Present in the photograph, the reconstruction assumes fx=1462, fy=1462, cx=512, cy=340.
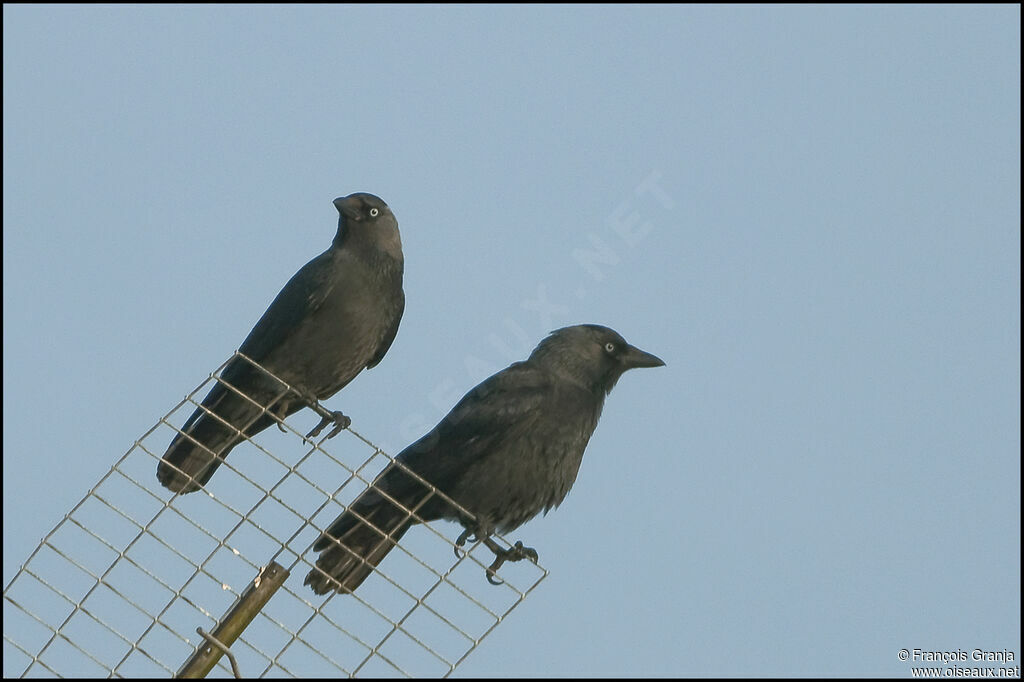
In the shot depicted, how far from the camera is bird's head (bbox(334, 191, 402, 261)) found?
355 inches

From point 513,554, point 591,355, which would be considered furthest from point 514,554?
point 591,355

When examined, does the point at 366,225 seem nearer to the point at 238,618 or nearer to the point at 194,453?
the point at 194,453

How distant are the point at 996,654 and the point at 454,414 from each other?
3.09m

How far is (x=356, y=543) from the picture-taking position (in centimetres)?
715

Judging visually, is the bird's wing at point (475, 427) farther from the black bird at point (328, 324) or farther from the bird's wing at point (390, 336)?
the bird's wing at point (390, 336)

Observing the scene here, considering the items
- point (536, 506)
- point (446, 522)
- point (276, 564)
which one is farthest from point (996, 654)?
point (276, 564)

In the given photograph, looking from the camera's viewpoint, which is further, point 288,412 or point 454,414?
point 288,412

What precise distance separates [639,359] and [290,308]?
2139 mm

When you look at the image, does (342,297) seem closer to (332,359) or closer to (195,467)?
(332,359)

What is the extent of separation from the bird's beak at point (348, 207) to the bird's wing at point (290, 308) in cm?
35

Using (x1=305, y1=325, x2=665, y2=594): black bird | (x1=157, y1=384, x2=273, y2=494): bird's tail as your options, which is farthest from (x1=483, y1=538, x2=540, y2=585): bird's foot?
(x1=157, y1=384, x2=273, y2=494): bird's tail

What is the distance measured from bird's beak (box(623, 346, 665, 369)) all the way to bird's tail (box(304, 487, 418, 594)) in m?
2.16

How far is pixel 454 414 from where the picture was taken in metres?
8.18

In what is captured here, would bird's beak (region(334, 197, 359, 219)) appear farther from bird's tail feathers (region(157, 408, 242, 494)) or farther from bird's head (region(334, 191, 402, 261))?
bird's tail feathers (region(157, 408, 242, 494))
